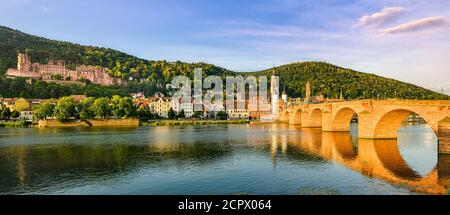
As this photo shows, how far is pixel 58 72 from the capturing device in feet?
565

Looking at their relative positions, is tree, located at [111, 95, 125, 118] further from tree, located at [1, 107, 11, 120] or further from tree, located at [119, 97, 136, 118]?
tree, located at [1, 107, 11, 120]

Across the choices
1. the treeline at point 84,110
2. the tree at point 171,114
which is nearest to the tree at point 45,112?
the treeline at point 84,110

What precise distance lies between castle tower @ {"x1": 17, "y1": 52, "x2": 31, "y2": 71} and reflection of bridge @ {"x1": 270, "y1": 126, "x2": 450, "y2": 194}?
151 m

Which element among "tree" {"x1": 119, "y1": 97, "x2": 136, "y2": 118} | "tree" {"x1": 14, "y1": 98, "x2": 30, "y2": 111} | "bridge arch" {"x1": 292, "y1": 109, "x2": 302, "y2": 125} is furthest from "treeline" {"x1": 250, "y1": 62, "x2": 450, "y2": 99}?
"tree" {"x1": 14, "y1": 98, "x2": 30, "y2": 111}

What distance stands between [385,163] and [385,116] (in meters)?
11.3

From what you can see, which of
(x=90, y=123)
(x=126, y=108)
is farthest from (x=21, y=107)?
(x=126, y=108)

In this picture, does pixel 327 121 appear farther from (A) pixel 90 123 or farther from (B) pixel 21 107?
(B) pixel 21 107

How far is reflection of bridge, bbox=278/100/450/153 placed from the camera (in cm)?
2706

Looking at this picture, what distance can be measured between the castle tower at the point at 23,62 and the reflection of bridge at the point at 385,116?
437ft

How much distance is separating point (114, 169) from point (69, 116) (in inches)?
2718

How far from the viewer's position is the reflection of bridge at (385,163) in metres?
19.8

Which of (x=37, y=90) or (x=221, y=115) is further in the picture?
(x=37, y=90)
